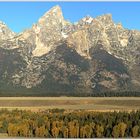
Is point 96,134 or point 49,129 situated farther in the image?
point 49,129

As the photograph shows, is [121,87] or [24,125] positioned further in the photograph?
[121,87]

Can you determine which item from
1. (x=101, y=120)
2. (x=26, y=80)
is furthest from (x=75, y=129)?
(x=26, y=80)

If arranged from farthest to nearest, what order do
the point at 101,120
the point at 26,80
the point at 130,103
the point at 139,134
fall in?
→ the point at 26,80, the point at 130,103, the point at 101,120, the point at 139,134

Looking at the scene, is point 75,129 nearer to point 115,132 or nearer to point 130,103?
point 115,132

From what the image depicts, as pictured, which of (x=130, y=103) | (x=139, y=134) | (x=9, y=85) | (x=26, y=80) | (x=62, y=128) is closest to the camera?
(x=139, y=134)

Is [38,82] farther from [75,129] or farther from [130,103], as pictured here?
[75,129]

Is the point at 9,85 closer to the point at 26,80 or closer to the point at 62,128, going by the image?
the point at 26,80

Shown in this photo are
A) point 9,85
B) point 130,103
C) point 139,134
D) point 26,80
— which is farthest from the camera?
point 26,80

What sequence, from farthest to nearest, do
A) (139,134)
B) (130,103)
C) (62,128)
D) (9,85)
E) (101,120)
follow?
(9,85) < (130,103) < (101,120) < (62,128) < (139,134)

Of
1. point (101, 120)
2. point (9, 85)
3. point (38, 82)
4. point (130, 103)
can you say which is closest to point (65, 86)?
point (38, 82)
